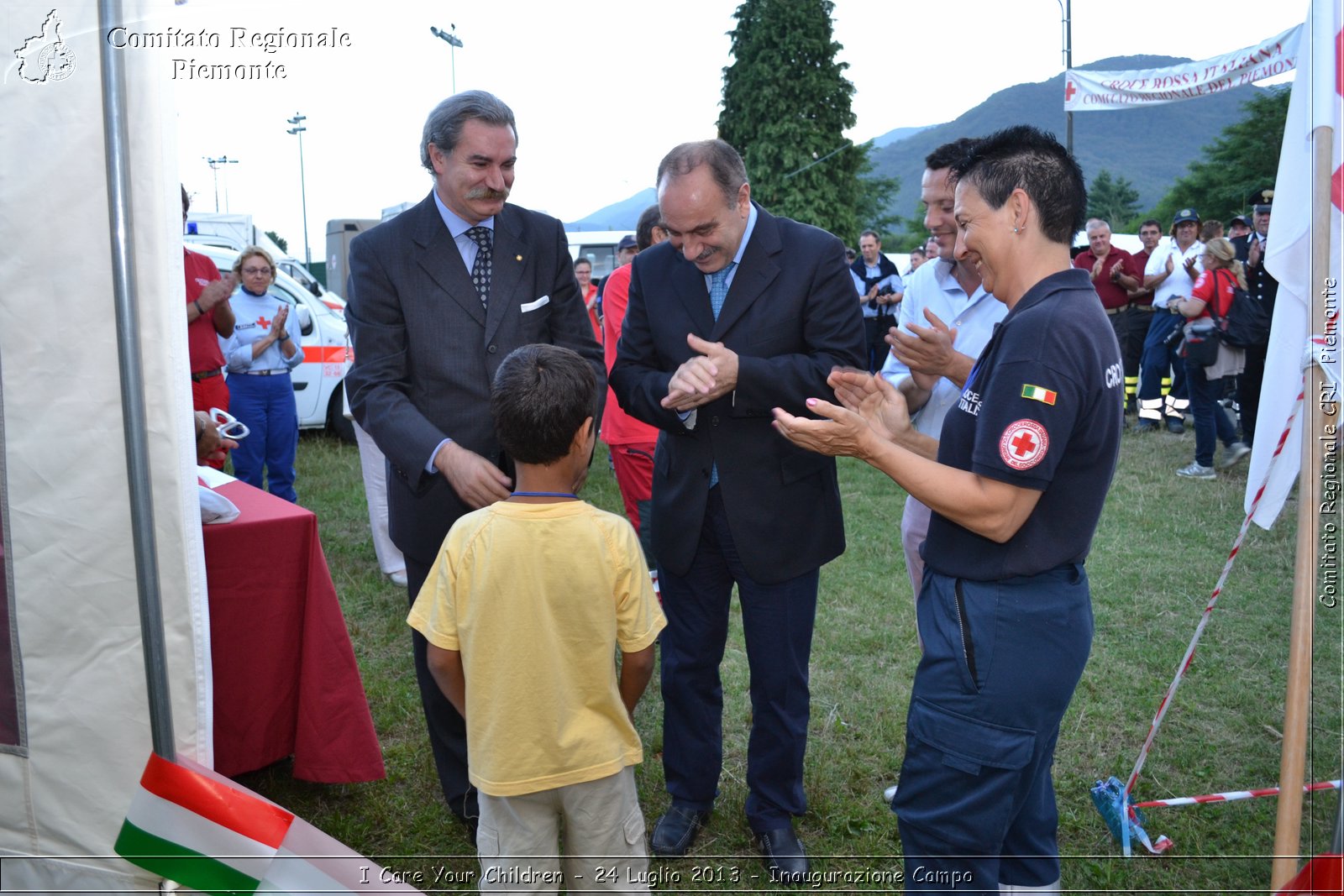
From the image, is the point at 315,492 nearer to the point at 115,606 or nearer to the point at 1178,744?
the point at 115,606

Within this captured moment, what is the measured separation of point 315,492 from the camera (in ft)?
26.0

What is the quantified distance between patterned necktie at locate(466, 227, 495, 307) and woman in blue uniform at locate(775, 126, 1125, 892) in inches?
47.3

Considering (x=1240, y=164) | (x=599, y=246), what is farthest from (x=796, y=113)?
A: (x=599, y=246)

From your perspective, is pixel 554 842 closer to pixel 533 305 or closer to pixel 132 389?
pixel 132 389

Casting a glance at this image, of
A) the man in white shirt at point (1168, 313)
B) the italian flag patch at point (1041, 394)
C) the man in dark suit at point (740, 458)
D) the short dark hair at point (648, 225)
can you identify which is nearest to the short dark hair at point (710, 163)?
the man in dark suit at point (740, 458)

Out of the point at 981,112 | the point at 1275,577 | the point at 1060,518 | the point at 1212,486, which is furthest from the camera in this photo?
the point at 981,112

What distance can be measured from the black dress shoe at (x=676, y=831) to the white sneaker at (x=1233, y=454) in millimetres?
7099

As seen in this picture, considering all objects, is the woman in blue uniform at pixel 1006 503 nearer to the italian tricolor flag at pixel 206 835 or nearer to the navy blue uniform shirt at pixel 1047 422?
the navy blue uniform shirt at pixel 1047 422

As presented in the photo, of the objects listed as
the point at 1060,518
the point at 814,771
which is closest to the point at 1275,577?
the point at 814,771

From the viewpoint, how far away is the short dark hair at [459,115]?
2.60 meters

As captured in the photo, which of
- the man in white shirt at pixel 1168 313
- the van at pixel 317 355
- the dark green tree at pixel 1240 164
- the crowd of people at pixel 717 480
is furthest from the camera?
the dark green tree at pixel 1240 164

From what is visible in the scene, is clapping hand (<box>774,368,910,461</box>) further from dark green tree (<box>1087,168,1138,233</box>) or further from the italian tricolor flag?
dark green tree (<box>1087,168,1138,233</box>)

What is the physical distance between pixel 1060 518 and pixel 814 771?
6.01ft

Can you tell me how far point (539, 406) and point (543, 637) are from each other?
18.9 inches
